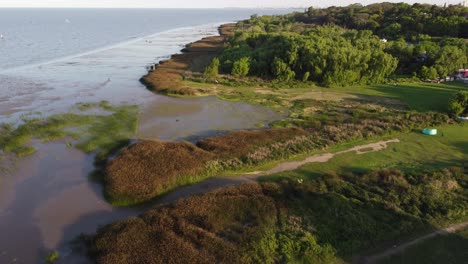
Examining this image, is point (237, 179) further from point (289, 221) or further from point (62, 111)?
point (62, 111)

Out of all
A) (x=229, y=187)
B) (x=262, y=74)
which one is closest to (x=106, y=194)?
(x=229, y=187)

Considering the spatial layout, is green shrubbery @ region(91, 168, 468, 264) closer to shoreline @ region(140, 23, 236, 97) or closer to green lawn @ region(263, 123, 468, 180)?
green lawn @ region(263, 123, 468, 180)

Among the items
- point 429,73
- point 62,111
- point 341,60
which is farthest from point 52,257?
point 429,73

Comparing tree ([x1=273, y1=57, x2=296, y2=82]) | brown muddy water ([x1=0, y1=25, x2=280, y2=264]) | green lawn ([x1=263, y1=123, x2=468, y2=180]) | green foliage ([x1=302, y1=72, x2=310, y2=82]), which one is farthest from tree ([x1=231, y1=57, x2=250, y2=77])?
green lawn ([x1=263, y1=123, x2=468, y2=180])

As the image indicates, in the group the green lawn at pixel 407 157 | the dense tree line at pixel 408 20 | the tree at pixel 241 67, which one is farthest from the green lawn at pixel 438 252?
the dense tree line at pixel 408 20

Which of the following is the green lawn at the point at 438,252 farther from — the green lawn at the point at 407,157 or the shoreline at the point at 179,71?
the shoreline at the point at 179,71

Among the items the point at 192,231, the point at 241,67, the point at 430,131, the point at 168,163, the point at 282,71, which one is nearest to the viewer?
the point at 192,231
